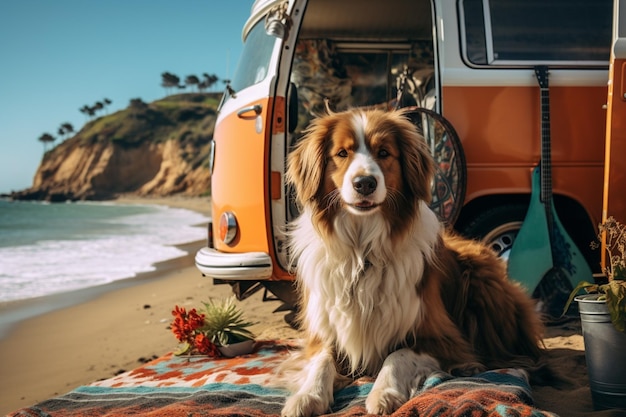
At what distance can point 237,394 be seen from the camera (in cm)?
348

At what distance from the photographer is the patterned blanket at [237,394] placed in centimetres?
277

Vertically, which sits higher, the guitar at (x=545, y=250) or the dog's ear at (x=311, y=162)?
the dog's ear at (x=311, y=162)

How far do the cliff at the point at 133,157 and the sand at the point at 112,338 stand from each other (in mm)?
48213

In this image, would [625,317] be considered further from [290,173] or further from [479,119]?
[479,119]

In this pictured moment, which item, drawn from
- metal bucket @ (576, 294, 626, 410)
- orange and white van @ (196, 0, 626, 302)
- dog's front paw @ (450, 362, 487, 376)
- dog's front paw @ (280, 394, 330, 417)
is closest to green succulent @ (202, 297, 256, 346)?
orange and white van @ (196, 0, 626, 302)

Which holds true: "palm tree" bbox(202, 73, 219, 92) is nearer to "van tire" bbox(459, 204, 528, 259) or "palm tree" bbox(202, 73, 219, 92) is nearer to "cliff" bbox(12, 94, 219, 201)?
"cliff" bbox(12, 94, 219, 201)

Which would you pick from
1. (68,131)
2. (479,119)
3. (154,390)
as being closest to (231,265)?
(154,390)

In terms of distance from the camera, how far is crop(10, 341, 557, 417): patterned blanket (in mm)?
2768

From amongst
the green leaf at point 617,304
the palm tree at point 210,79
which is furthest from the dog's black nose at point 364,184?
the palm tree at point 210,79

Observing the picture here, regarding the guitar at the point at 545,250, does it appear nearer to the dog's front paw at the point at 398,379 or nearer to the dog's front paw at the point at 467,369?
the dog's front paw at the point at 467,369

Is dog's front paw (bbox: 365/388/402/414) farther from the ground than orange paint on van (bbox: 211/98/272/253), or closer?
closer

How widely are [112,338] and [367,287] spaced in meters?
4.26

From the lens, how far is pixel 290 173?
12.2ft

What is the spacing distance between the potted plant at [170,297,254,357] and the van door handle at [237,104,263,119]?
1643 mm
